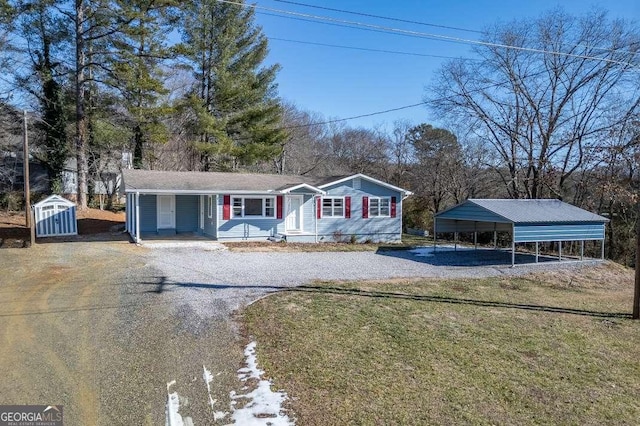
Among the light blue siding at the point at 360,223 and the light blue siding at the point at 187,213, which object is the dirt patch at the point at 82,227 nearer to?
the light blue siding at the point at 187,213

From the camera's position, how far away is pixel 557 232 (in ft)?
47.5

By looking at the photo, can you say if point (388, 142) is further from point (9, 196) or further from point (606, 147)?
point (9, 196)

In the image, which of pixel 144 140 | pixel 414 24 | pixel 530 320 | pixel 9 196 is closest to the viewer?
pixel 530 320

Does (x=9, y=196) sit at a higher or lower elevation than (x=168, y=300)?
higher

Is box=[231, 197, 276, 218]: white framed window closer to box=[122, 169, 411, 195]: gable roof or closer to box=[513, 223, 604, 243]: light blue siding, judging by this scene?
box=[122, 169, 411, 195]: gable roof

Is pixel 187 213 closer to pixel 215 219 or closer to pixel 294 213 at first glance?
pixel 215 219

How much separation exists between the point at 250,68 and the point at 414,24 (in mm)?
18792

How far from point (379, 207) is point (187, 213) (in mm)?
8900

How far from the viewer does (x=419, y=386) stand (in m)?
4.66

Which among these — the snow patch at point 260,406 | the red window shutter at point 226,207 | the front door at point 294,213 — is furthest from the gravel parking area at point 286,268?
the front door at point 294,213

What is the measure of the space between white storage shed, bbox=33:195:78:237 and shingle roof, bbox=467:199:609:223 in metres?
16.2

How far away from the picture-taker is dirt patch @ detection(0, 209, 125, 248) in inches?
624

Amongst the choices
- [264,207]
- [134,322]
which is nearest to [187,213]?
[264,207]

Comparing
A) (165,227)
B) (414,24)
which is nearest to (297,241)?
(165,227)
